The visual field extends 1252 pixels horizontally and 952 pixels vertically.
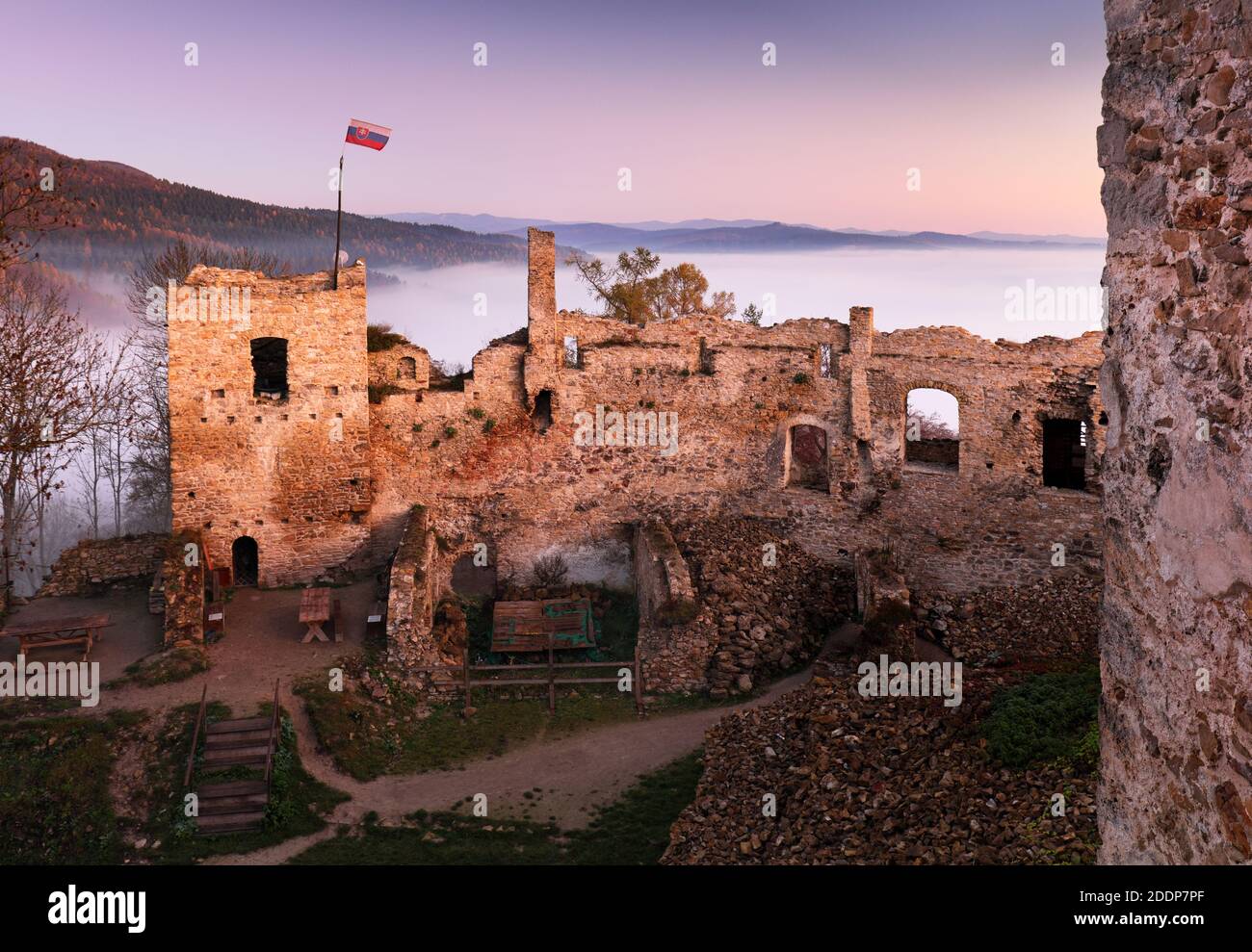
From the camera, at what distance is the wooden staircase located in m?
13.9

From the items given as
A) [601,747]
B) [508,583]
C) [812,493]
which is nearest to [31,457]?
[508,583]

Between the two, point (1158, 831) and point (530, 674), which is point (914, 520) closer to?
point (530, 674)

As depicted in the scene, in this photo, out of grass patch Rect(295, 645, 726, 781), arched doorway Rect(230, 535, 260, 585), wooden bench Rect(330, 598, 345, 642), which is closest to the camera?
grass patch Rect(295, 645, 726, 781)

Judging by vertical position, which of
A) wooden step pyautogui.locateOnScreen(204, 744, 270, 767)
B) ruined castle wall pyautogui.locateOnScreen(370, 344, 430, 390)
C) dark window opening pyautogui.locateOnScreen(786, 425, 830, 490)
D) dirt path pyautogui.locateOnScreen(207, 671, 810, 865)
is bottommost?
dirt path pyautogui.locateOnScreen(207, 671, 810, 865)

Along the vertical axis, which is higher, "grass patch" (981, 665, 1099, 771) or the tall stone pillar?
the tall stone pillar

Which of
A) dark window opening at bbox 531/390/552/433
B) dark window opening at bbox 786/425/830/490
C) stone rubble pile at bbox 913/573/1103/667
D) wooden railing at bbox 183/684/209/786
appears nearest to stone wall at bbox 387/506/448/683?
wooden railing at bbox 183/684/209/786

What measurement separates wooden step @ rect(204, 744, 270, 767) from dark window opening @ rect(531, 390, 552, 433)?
9913 mm

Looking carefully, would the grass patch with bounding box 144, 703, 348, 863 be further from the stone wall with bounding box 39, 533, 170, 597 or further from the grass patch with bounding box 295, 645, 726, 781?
the stone wall with bounding box 39, 533, 170, 597

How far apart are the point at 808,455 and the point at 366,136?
16.0 metres

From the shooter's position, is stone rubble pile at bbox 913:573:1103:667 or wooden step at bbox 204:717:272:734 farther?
stone rubble pile at bbox 913:573:1103:667

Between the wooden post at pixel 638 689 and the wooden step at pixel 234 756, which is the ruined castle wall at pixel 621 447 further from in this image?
the wooden step at pixel 234 756

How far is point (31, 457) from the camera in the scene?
2450 centimetres

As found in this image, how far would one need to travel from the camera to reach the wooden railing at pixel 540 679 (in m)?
17.6

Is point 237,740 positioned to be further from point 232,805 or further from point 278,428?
point 278,428
